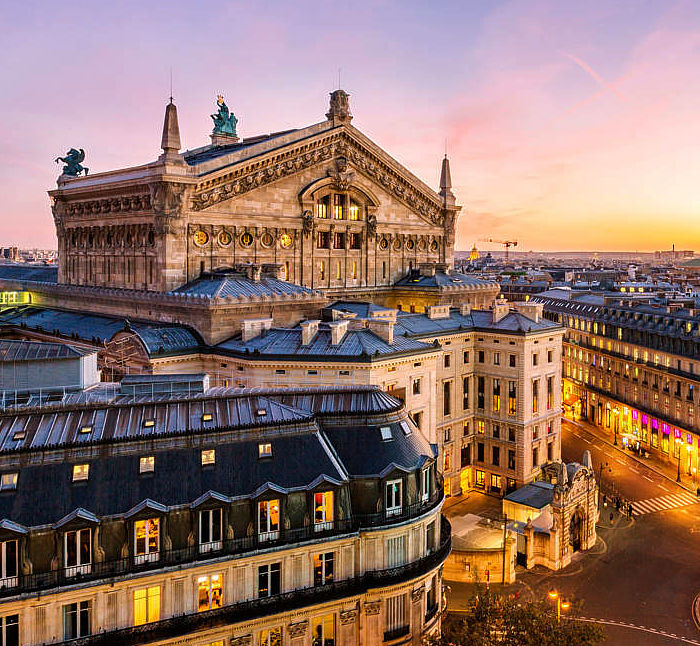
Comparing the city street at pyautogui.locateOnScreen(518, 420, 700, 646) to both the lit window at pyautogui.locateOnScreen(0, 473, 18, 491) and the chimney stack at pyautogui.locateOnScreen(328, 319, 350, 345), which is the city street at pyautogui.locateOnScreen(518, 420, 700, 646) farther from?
the lit window at pyautogui.locateOnScreen(0, 473, 18, 491)

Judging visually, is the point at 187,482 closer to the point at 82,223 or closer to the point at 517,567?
the point at 517,567

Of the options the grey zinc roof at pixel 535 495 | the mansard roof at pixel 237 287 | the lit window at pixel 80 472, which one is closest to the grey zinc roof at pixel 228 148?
the mansard roof at pixel 237 287

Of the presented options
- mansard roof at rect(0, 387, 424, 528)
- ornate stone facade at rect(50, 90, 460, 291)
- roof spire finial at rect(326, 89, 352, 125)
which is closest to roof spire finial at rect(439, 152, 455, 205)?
ornate stone facade at rect(50, 90, 460, 291)

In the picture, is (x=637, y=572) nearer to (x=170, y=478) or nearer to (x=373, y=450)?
(x=373, y=450)

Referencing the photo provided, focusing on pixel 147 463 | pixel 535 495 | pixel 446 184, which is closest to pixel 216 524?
pixel 147 463

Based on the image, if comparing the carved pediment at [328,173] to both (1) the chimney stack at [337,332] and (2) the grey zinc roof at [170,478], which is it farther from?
(2) the grey zinc roof at [170,478]

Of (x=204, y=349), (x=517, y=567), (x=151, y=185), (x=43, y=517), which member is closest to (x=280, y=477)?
(x=43, y=517)
